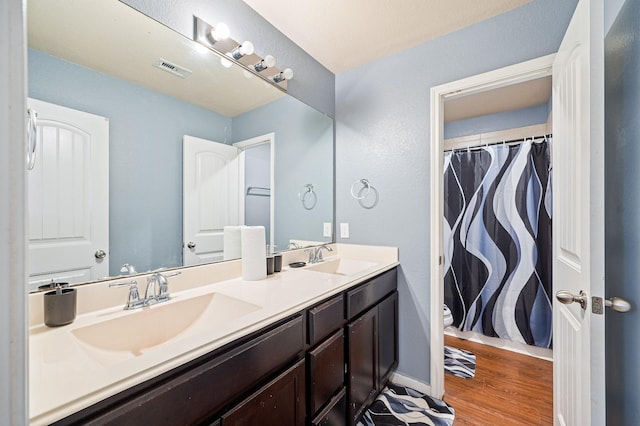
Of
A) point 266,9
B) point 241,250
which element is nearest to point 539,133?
point 266,9

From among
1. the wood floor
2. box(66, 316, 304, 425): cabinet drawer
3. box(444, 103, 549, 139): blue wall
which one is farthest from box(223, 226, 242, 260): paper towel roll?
box(444, 103, 549, 139): blue wall

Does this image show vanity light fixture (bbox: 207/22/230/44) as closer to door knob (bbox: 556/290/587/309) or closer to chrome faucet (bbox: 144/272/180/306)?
chrome faucet (bbox: 144/272/180/306)

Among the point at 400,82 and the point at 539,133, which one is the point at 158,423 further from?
the point at 539,133

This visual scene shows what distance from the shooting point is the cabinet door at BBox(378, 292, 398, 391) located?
1700 millimetres

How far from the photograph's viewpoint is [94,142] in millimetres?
1018

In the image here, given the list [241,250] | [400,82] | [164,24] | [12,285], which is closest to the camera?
[12,285]

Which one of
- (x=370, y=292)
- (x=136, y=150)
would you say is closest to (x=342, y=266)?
(x=370, y=292)

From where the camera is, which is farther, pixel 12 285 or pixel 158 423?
pixel 158 423

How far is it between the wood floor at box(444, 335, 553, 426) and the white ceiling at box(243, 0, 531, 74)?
92.3 inches

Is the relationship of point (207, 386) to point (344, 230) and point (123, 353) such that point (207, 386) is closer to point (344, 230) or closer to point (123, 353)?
point (123, 353)

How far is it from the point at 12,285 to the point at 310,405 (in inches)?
41.5

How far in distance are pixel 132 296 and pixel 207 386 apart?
53 centimetres

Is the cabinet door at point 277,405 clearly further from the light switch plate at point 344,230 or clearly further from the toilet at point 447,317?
the toilet at point 447,317

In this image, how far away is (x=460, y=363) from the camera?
7.20ft
